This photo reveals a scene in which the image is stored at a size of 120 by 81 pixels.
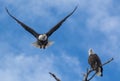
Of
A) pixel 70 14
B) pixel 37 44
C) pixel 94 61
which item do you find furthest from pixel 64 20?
pixel 94 61

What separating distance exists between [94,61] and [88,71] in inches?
158

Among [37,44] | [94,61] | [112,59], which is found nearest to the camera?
[112,59]

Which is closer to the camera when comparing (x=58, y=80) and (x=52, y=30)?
(x=58, y=80)

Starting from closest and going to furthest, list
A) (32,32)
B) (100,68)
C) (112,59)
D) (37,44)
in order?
1. (112,59)
2. (100,68)
3. (37,44)
4. (32,32)

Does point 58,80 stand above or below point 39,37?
below

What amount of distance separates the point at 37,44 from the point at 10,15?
1.69 metres

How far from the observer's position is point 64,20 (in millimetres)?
20656

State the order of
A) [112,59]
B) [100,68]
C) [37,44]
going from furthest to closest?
[37,44] → [100,68] → [112,59]

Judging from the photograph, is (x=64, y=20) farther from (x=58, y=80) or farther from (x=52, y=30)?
(x=58, y=80)

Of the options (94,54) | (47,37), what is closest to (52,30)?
(47,37)

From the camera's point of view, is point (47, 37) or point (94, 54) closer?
point (94, 54)

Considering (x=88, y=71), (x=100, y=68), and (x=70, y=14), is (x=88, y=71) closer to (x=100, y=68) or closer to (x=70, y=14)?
(x=100, y=68)

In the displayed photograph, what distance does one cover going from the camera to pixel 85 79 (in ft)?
44.1

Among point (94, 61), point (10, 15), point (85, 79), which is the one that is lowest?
point (85, 79)
